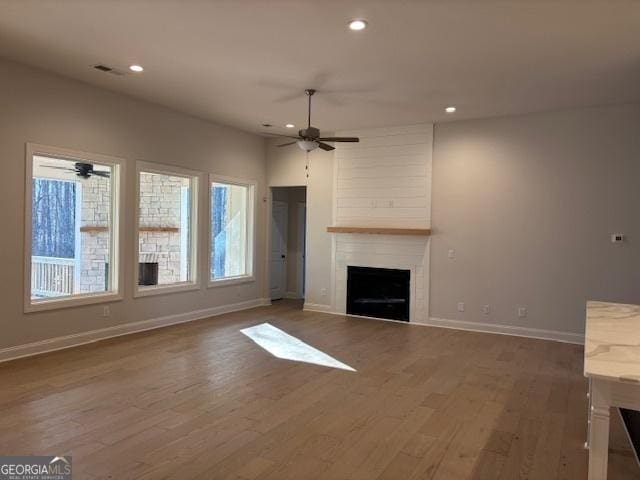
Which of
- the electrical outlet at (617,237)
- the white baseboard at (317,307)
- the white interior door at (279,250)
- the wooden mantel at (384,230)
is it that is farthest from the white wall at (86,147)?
the electrical outlet at (617,237)

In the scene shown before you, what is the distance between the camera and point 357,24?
369cm

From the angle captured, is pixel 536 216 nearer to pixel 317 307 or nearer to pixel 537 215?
pixel 537 215

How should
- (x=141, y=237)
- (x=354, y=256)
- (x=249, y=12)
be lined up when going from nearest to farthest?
(x=249, y=12)
(x=141, y=237)
(x=354, y=256)

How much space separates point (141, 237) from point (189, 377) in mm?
2723

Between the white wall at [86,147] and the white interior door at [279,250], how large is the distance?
5.05 ft

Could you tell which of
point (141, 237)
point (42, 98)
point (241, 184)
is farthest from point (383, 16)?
point (241, 184)

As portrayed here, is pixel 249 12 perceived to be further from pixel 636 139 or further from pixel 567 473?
pixel 636 139

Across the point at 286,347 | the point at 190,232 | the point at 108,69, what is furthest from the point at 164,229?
the point at 286,347

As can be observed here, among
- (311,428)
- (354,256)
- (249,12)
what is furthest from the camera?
(354,256)

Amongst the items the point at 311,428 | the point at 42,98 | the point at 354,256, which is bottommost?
the point at 311,428

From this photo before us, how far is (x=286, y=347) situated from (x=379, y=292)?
8.43 feet

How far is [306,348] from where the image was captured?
5539 mm

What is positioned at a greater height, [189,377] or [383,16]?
[383,16]

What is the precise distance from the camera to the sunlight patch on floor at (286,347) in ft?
16.4
